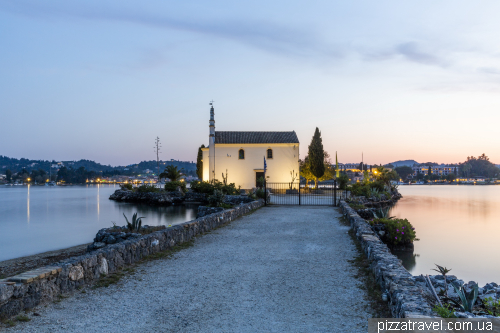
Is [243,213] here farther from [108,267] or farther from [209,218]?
[108,267]

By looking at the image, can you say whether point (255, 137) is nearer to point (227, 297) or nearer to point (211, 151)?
point (211, 151)

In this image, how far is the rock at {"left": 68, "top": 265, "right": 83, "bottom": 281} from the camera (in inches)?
204

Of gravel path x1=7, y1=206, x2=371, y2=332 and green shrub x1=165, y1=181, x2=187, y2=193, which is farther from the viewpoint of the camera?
green shrub x1=165, y1=181, x2=187, y2=193

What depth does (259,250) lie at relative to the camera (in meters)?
8.22

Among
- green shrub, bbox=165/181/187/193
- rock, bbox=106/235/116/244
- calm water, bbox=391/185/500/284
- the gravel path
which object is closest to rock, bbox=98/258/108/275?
the gravel path

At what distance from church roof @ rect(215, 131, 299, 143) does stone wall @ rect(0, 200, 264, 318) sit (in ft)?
95.8

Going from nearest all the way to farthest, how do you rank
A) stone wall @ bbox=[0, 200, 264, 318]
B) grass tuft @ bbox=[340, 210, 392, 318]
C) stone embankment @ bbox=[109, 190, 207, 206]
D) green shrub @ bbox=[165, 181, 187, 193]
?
stone wall @ bbox=[0, 200, 264, 318], grass tuft @ bbox=[340, 210, 392, 318], stone embankment @ bbox=[109, 190, 207, 206], green shrub @ bbox=[165, 181, 187, 193]

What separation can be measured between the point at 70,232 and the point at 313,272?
1992 centimetres

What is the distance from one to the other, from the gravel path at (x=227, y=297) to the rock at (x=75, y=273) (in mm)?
263

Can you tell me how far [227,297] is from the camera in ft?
16.4

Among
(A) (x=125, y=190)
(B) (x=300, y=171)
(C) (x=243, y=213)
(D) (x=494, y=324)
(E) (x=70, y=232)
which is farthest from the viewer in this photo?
(A) (x=125, y=190)

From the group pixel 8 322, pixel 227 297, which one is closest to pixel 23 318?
pixel 8 322

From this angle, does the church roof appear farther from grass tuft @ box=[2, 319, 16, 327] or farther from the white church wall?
grass tuft @ box=[2, 319, 16, 327]

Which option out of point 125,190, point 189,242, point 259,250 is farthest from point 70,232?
point 125,190
